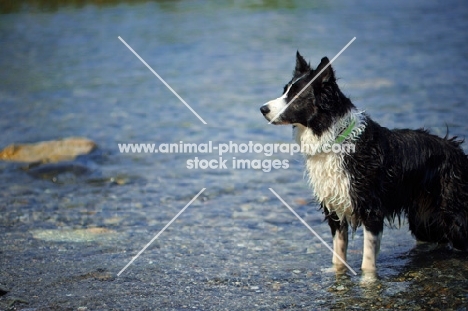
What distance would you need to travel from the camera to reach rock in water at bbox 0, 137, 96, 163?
9.23m

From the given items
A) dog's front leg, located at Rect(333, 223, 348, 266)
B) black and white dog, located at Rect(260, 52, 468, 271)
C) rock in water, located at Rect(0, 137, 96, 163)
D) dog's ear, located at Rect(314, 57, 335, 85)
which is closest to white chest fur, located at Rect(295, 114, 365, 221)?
black and white dog, located at Rect(260, 52, 468, 271)

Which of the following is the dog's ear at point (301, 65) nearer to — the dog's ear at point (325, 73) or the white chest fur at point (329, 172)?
the dog's ear at point (325, 73)

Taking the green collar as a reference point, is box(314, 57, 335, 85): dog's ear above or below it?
above

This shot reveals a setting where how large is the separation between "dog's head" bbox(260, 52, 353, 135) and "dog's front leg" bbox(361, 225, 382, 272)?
0.86 meters

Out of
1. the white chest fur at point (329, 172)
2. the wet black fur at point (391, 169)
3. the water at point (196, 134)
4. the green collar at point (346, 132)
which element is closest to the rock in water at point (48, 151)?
the water at point (196, 134)

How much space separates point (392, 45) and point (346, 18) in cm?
261

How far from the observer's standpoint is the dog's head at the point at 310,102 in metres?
5.19

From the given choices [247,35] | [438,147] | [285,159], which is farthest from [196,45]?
[438,147]

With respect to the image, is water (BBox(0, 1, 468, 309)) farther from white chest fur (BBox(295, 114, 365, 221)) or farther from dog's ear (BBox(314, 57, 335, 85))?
dog's ear (BBox(314, 57, 335, 85))

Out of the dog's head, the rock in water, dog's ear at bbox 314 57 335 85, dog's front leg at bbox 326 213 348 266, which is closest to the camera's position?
dog's ear at bbox 314 57 335 85

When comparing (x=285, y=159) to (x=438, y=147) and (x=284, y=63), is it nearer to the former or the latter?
(x=438, y=147)

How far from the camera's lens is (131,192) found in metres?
8.05

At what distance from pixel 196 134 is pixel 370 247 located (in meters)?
5.08

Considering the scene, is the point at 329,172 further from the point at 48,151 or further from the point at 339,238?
the point at 48,151
